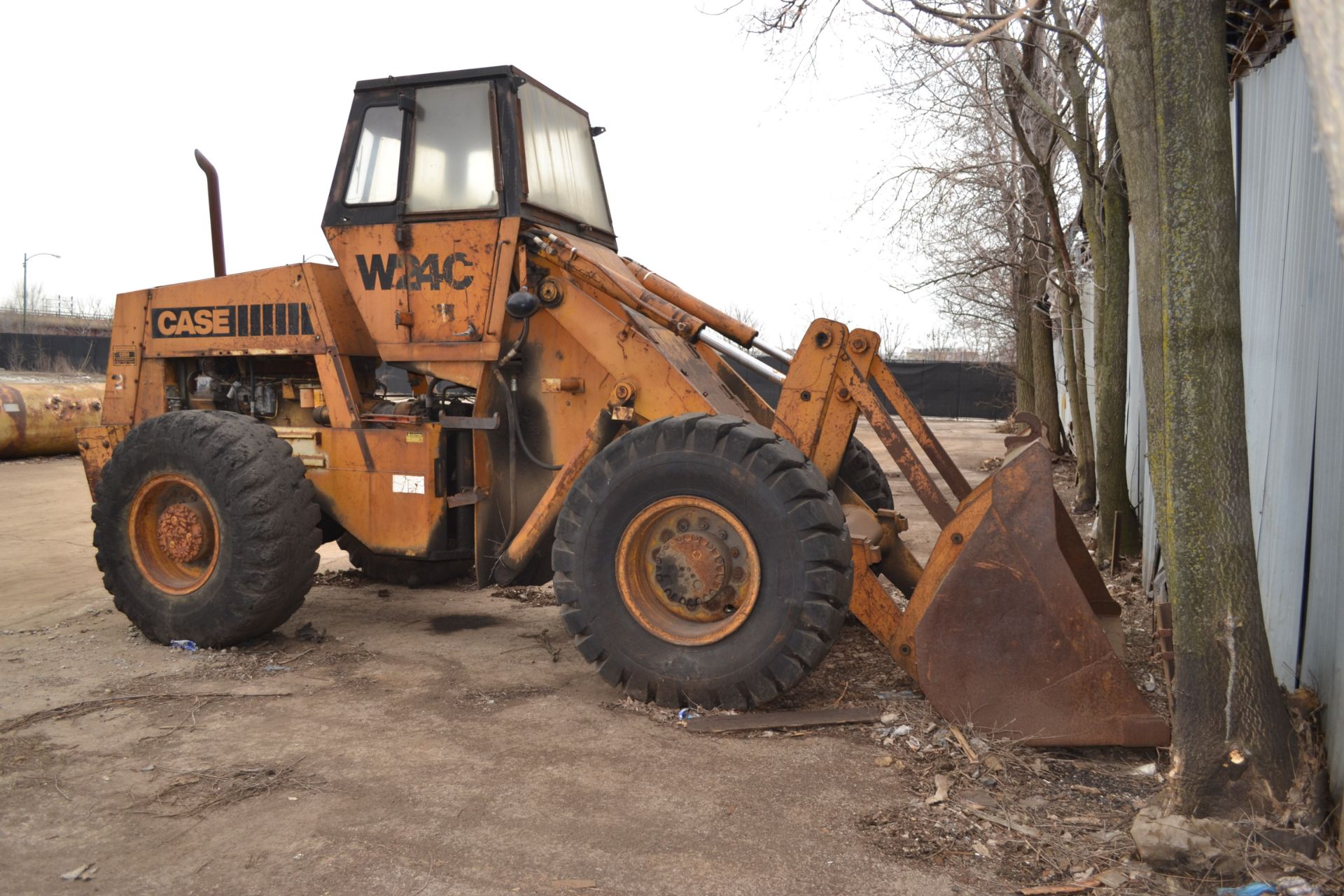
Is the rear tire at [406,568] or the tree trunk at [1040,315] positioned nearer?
the rear tire at [406,568]

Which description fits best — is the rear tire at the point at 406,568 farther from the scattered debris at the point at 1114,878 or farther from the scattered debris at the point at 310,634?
the scattered debris at the point at 1114,878

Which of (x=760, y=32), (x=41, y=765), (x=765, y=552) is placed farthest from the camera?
(x=760, y=32)

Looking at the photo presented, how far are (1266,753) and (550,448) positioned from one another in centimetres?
380

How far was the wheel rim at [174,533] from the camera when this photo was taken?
6051mm

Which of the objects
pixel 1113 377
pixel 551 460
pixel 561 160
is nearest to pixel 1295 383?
pixel 551 460

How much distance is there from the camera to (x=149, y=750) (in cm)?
443

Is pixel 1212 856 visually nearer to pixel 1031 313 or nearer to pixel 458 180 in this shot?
pixel 458 180

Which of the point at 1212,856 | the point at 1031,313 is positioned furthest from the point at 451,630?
the point at 1031,313

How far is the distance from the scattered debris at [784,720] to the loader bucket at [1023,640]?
42 centimetres

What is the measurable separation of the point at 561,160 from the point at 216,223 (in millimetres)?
2429

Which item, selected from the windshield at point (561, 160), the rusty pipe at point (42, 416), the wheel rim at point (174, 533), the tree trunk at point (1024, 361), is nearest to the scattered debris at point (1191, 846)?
the windshield at point (561, 160)

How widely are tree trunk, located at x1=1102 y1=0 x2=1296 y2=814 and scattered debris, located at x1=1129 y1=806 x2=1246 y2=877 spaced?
0.08m

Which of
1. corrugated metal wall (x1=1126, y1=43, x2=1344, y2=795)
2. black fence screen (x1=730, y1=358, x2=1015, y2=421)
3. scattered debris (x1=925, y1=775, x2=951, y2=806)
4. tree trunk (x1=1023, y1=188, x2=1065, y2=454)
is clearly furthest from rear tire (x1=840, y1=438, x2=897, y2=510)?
black fence screen (x1=730, y1=358, x2=1015, y2=421)

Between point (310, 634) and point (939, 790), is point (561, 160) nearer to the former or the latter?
point (310, 634)
